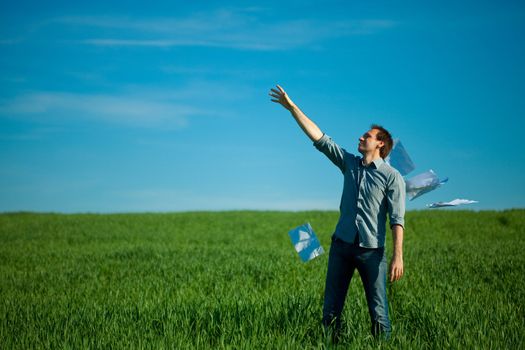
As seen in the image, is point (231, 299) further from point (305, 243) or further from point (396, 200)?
point (396, 200)

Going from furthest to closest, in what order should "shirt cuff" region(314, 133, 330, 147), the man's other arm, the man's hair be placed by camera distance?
the man's hair < "shirt cuff" region(314, 133, 330, 147) < the man's other arm

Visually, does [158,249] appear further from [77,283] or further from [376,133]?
[376,133]

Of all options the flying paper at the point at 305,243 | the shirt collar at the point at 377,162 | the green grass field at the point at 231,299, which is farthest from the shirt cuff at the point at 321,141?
the green grass field at the point at 231,299

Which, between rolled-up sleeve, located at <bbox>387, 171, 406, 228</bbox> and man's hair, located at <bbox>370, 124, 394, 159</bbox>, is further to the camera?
man's hair, located at <bbox>370, 124, 394, 159</bbox>

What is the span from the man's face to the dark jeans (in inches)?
38.0

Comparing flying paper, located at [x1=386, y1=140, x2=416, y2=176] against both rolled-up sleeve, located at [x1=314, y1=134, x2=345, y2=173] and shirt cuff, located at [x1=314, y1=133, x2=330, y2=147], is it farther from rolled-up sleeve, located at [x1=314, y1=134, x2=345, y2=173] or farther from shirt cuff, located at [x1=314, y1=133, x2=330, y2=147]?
shirt cuff, located at [x1=314, y1=133, x2=330, y2=147]

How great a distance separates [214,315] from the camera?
6344 mm

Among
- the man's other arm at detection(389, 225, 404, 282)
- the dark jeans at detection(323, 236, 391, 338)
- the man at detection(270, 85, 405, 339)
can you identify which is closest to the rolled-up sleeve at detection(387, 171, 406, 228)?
the man at detection(270, 85, 405, 339)

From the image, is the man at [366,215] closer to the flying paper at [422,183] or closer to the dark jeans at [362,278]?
the dark jeans at [362,278]

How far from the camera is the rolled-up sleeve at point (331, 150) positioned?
499cm

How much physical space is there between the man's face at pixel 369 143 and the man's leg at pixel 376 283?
1021 mm

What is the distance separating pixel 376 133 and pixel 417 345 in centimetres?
223

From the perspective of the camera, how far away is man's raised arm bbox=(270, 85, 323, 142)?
4.90 meters

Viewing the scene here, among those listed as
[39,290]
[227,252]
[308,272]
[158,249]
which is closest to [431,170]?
[308,272]
